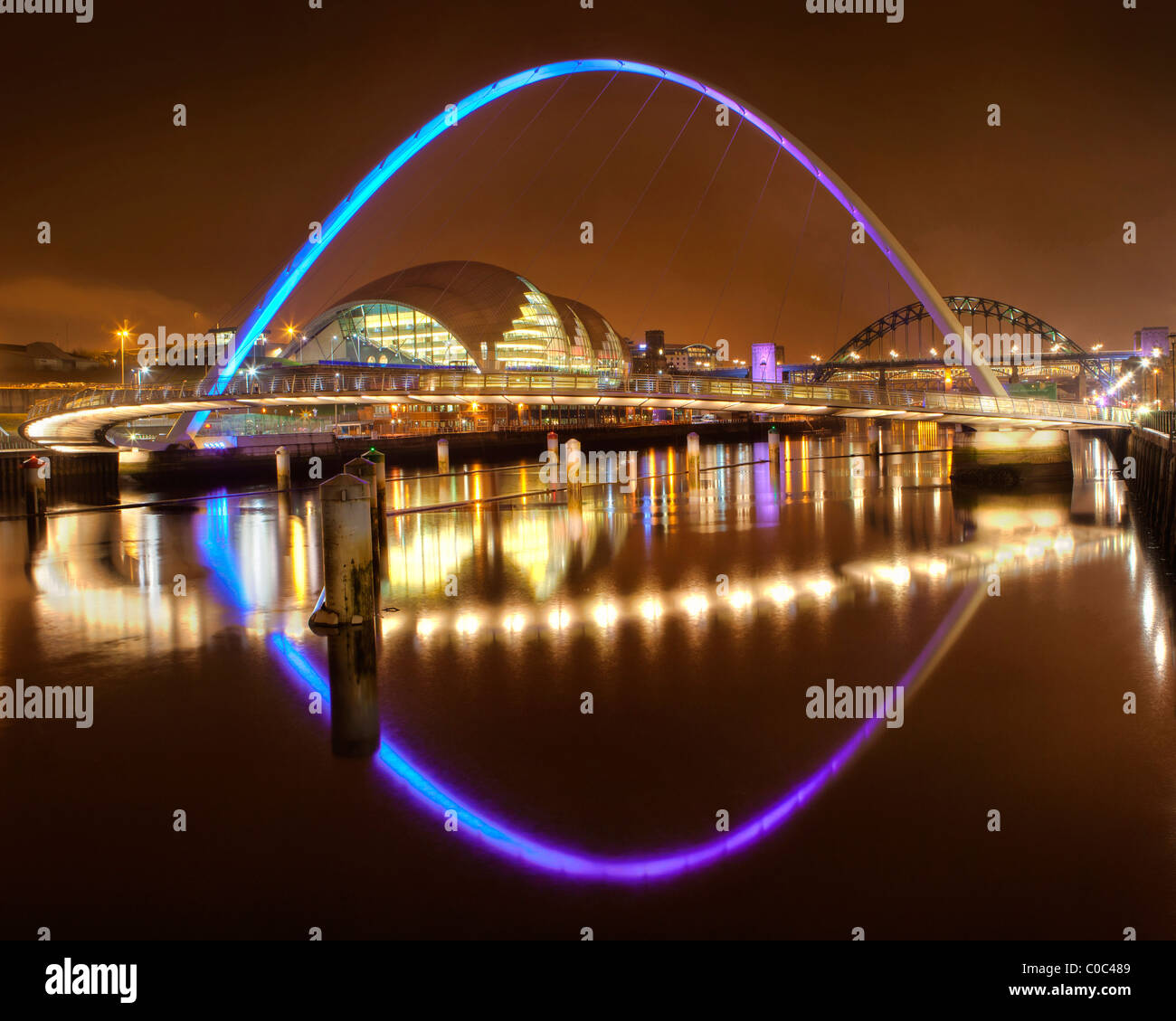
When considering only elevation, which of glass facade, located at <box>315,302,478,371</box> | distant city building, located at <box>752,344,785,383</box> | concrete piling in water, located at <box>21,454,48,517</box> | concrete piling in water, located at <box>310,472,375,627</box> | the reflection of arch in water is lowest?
the reflection of arch in water

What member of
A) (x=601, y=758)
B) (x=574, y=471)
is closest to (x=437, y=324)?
(x=574, y=471)

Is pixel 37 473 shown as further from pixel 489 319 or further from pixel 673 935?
pixel 489 319

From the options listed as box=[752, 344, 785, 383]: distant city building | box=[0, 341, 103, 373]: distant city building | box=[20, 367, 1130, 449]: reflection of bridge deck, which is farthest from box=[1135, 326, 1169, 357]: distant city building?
box=[0, 341, 103, 373]: distant city building

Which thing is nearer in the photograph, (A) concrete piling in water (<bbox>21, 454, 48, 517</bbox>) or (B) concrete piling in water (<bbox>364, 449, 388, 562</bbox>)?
(B) concrete piling in water (<bbox>364, 449, 388, 562</bbox>)

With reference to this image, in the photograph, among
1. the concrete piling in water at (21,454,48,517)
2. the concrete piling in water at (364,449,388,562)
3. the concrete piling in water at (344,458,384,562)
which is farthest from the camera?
the concrete piling in water at (21,454,48,517)

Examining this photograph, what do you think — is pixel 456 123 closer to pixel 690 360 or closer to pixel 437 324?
pixel 437 324

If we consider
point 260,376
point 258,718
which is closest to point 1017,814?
point 258,718

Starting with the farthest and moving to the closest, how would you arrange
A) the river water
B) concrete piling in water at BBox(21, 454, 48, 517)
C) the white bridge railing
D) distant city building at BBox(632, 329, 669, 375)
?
distant city building at BBox(632, 329, 669, 375), the white bridge railing, concrete piling in water at BBox(21, 454, 48, 517), the river water

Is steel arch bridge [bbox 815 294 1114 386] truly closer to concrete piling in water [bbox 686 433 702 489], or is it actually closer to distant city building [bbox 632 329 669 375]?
Answer: distant city building [bbox 632 329 669 375]
